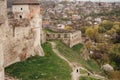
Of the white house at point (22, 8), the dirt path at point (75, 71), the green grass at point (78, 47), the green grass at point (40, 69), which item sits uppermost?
the white house at point (22, 8)

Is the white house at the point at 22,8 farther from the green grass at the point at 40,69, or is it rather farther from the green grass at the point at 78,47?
the green grass at the point at 78,47

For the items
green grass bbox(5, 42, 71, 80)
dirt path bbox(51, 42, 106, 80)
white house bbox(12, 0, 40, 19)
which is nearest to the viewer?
green grass bbox(5, 42, 71, 80)

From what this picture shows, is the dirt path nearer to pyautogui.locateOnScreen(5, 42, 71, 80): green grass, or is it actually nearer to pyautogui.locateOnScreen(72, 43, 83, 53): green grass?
pyautogui.locateOnScreen(5, 42, 71, 80): green grass

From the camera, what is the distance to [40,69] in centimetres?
2828

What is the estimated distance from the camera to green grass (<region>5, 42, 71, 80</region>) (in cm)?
2678

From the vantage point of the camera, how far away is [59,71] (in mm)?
28625

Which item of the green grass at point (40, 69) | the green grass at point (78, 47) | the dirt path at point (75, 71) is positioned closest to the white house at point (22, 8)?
Result: the green grass at point (40, 69)

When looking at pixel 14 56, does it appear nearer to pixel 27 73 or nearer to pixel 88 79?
pixel 27 73

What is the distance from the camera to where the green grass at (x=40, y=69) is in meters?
26.8

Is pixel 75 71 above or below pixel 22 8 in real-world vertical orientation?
below

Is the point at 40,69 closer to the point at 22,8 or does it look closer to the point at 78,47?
the point at 22,8

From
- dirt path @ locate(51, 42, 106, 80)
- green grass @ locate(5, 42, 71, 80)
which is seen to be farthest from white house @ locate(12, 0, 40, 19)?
dirt path @ locate(51, 42, 106, 80)

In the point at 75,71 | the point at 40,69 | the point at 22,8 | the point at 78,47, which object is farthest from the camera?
the point at 78,47

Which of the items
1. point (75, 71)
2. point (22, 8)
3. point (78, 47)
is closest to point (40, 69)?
point (75, 71)
